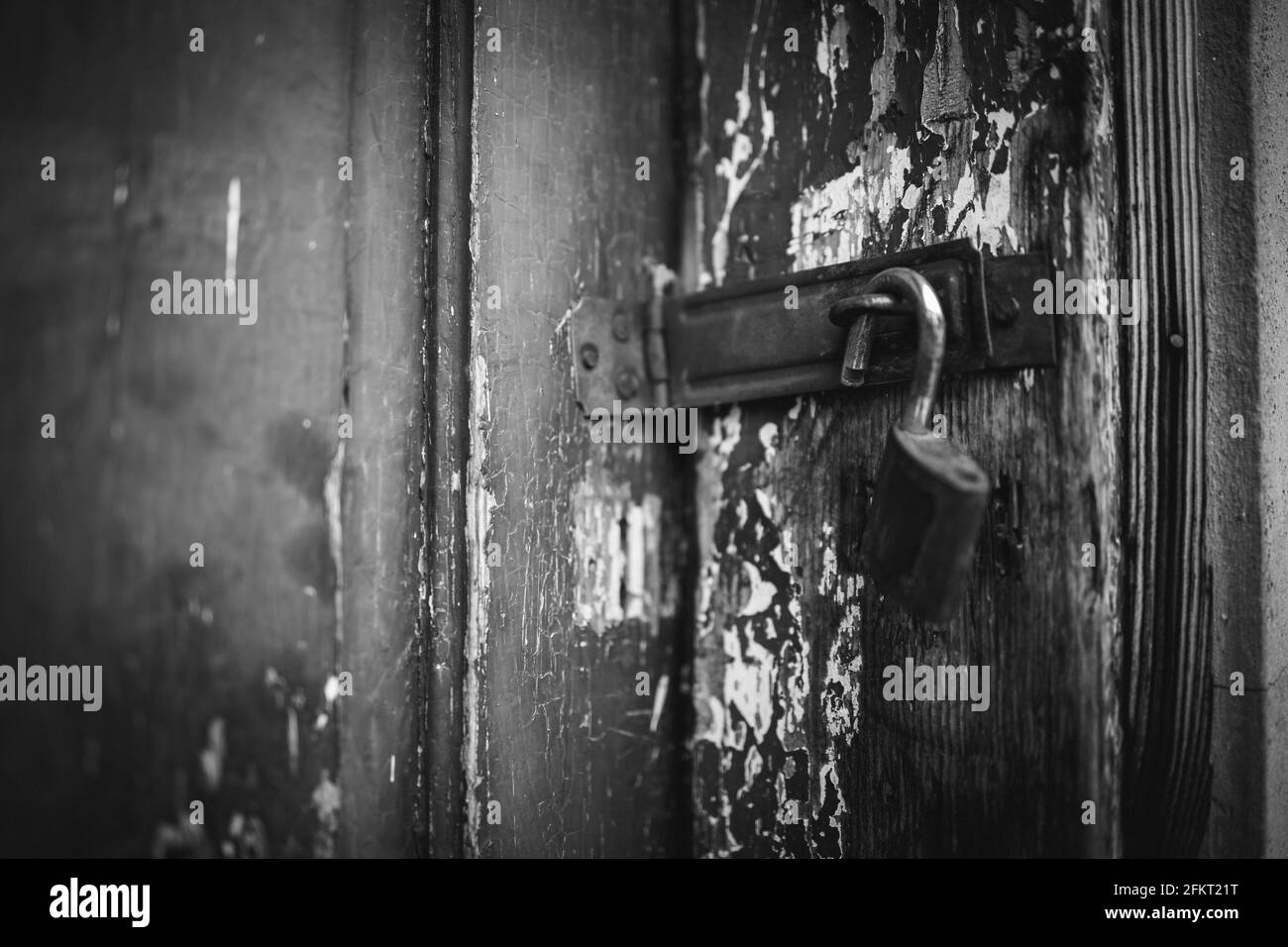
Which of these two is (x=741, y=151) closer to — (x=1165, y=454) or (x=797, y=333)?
(x=797, y=333)

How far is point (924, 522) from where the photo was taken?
1.20 ft

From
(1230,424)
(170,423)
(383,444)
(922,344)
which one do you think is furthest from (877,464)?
(170,423)

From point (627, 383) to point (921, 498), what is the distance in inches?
10.2

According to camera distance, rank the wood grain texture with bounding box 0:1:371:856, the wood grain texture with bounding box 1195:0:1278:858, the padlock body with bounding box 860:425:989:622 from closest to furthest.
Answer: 1. the padlock body with bounding box 860:425:989:622
2. the wood grain texture with bounding box 1195:0:1278:858
3. the wood grain texture with bounding box 0:1:371:856

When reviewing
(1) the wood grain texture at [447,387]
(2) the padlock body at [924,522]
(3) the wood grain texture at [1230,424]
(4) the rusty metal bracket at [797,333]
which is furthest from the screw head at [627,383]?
(3) the wood grain texture at [1230,424]

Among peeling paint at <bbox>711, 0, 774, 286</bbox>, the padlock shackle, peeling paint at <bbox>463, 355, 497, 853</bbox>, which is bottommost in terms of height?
peeling paint at <bbox>463, 355, 497, 853</bbox>

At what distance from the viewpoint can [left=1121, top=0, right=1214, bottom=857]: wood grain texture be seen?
1.44ft

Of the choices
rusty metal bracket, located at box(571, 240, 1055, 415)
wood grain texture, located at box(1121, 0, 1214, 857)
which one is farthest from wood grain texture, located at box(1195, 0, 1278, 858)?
rusty metal bracket, located at box(571, 240, 1055, 415)

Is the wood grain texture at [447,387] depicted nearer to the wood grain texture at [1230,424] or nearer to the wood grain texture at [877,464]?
the wood grain texture at [877,464]

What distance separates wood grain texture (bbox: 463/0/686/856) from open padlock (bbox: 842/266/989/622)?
21cm

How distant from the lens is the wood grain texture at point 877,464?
430 millimetres

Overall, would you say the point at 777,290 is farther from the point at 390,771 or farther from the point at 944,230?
the point at 390,771

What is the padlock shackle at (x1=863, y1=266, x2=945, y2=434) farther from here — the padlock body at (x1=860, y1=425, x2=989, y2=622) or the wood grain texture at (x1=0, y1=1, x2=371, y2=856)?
→ the wood grain texture at (x1=0, y1=1, x2=371, y2=856)
